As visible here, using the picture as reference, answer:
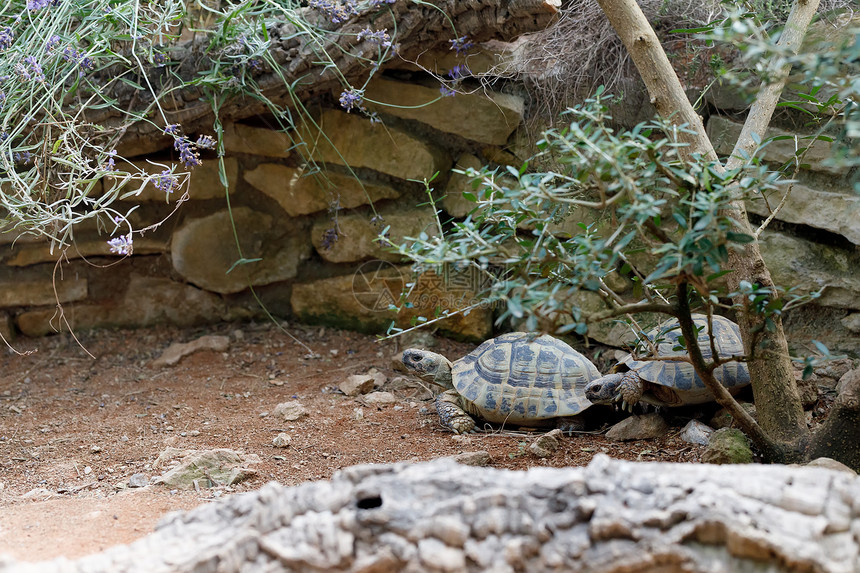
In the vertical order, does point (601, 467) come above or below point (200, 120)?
below

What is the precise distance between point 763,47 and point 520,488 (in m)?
1.04

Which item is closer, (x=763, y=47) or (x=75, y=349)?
(x=763, y=47)

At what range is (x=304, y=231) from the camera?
161 inches

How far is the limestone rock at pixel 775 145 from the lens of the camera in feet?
10.3

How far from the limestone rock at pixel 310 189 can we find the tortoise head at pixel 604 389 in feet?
5.08

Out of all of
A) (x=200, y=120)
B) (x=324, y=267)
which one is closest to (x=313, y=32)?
(x=200, y=120)

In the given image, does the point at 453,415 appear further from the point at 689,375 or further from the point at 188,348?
the point at 188,348

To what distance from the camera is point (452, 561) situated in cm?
139

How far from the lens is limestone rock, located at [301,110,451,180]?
377 cm

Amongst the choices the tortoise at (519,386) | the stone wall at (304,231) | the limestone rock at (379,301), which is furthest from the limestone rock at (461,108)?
the tortoise at (519,386)

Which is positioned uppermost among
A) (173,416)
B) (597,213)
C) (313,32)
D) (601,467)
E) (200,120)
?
(313,32)

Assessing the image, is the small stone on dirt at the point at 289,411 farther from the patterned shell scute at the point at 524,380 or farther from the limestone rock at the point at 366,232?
the limestone rock at the point at 366,232

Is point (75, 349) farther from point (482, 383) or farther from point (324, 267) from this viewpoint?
point (482, 383)

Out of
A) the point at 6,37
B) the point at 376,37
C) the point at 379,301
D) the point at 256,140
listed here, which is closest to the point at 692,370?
the point at 379,301
